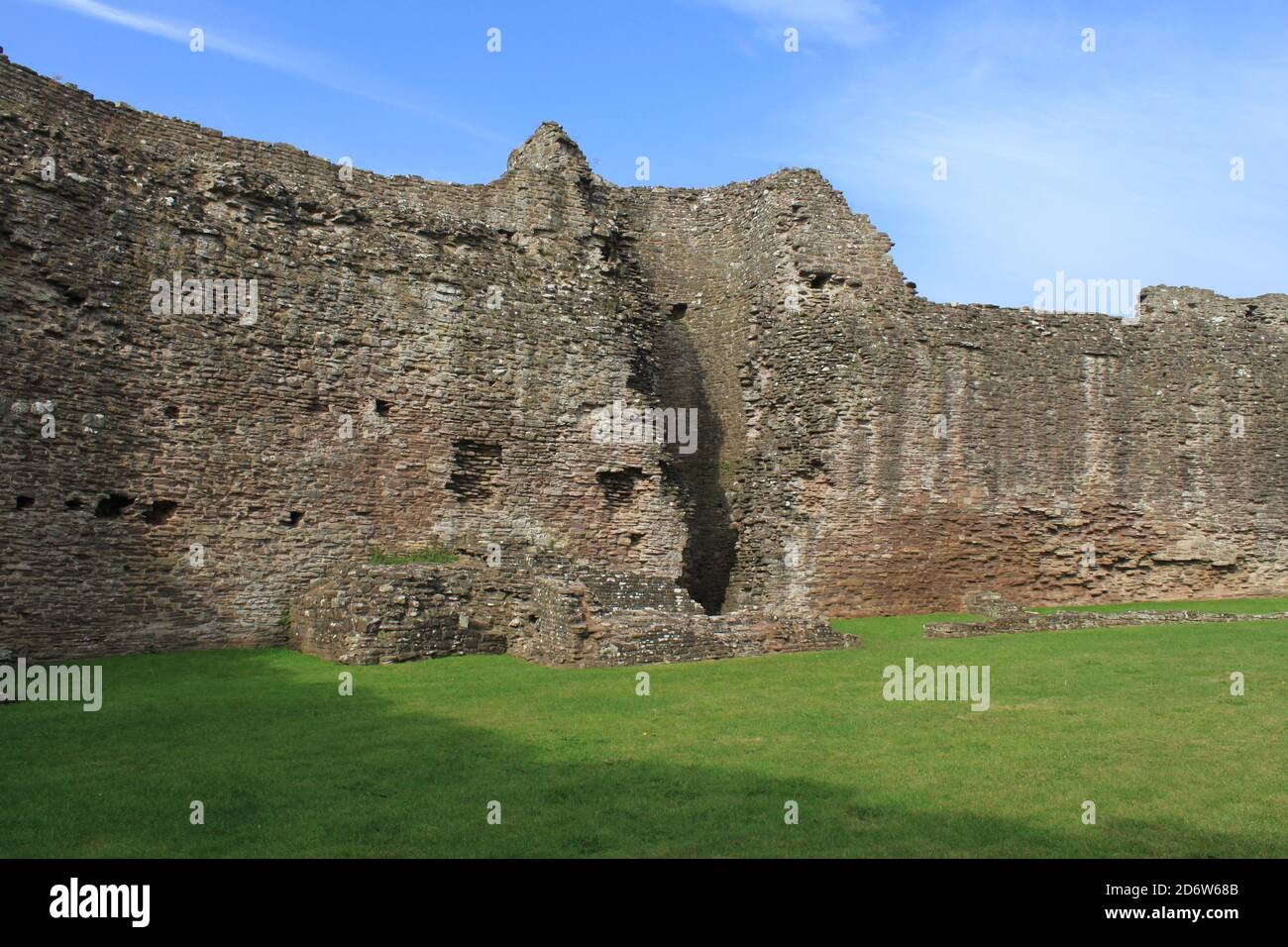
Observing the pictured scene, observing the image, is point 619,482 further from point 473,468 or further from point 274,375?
point 274,375

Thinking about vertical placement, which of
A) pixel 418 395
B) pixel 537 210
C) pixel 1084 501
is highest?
pixel 537 210

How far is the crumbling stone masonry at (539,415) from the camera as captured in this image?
15266 mm

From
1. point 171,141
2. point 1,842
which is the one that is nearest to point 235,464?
point 171,141

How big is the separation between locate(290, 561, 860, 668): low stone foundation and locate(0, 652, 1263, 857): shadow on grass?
4.20 meters

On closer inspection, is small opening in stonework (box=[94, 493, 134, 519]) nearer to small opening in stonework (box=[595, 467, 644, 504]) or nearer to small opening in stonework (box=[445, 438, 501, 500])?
small opening in stonework (box=[445, 438, 501, 500])

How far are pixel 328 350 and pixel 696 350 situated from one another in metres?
10.8

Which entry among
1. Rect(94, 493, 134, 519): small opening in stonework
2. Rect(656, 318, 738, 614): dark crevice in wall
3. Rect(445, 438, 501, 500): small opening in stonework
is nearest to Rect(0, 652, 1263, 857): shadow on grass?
Rect(94, 493, 134, 519): small opening in stonework

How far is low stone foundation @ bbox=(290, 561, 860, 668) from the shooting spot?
15.0 metres

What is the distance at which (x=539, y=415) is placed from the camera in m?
20.0

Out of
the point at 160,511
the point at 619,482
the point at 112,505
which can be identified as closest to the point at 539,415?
the point at 619,482

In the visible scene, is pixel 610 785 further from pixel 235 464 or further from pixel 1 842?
pixel 235 464

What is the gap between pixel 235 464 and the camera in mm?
16672

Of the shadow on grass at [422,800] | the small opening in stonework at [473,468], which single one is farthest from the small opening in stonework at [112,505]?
the small opening in stonework at [473,468]

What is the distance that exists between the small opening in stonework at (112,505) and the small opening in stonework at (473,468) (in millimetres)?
5233
